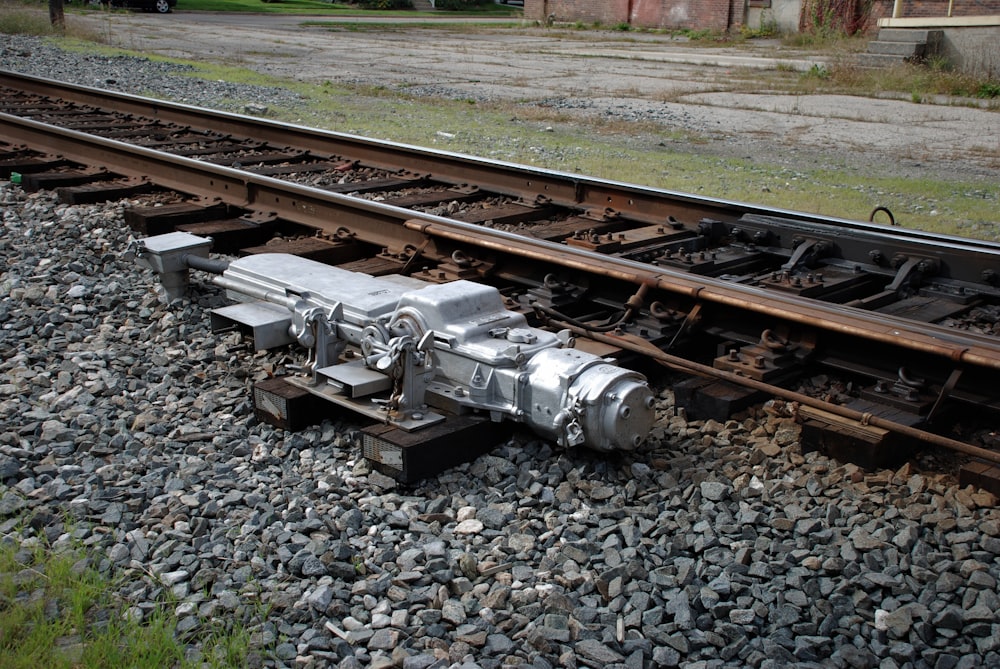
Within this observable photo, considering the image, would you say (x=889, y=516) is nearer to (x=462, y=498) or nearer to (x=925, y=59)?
(x=462, y=498)

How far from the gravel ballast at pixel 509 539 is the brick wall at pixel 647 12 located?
3105 cm

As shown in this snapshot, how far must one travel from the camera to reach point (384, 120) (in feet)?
41.9

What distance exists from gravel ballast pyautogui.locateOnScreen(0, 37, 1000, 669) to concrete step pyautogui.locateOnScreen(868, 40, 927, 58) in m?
17.6

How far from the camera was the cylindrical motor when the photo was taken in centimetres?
372

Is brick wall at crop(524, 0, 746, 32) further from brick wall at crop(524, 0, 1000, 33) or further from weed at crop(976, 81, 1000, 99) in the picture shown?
weed at crop(976, 81, 1000, 99)

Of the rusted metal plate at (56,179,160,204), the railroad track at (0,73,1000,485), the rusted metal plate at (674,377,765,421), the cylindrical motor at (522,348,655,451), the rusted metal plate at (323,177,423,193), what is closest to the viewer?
the cylindrical motor at (522,348,655,451)

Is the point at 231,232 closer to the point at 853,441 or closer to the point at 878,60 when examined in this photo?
the point at 853,441

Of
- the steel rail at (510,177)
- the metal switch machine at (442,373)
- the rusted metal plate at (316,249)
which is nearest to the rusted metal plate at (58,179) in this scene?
the steel rail at (510,177)

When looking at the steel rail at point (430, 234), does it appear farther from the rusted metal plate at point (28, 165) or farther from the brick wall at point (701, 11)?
the brick wall at point (701, 11)

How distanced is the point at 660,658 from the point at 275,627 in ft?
3.58

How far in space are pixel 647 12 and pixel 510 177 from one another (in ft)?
101

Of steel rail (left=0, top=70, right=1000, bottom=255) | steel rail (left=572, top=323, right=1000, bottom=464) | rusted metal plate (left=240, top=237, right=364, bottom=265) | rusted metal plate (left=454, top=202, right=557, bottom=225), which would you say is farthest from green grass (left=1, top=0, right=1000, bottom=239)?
steel rail (left=572, top=323, right=1000, bottom=464)

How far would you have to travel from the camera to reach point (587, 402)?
12.1 feet

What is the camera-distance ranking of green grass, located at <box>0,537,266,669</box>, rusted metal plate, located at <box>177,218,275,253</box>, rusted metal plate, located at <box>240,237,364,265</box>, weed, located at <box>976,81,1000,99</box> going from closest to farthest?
1. green grass, located at <box>0,537,266,669</box>
2. rusted metal plate, located at <box>240,237,364,265</box>
3. rusted metal plate, located at <box>177,218,275,253</box>
4. weed, located at <box>976,81,1000,99</box>
